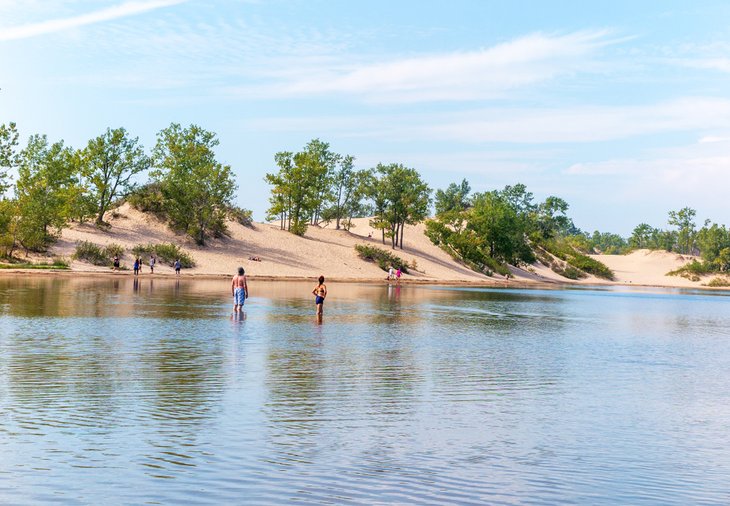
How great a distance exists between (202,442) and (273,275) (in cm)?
7120

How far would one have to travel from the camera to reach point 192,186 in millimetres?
86688

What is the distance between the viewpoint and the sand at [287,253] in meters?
81.4

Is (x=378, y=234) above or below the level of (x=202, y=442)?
above

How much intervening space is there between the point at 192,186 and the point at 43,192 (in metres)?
16.7

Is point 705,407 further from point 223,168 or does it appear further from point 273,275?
point 223,168

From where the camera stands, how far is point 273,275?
271 feet

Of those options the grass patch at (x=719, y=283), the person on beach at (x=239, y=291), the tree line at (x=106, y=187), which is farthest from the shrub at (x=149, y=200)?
the grass patch at (x=719, y=283)

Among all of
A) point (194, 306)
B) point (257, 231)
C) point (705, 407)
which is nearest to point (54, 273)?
point (194, 306)

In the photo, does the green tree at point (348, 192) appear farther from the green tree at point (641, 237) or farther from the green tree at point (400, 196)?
the green tree at point (641, 237)

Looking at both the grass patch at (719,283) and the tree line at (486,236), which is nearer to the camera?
the tree line at (486,236)

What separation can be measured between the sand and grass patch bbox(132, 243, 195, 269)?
1026mm

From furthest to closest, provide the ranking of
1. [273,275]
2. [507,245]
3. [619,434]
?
[507,245] < [273,275] < [619,434]

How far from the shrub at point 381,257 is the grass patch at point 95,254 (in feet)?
107

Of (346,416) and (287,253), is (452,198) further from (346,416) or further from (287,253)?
(346,416)
